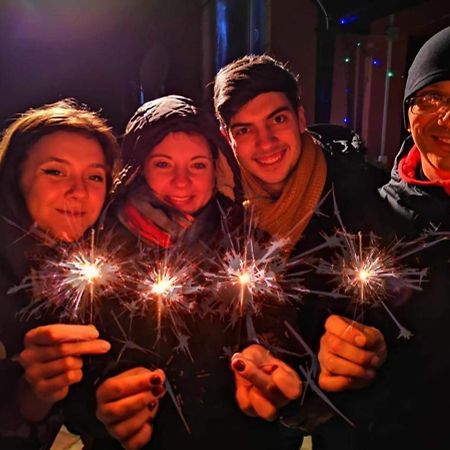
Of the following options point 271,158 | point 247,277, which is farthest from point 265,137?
point 247,277

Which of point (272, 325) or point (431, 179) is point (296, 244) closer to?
point (272, 325)

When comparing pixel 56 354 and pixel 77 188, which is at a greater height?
pixel 77 188

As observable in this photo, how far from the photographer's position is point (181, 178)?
1227 mm

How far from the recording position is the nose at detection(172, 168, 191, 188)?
1.23 metres

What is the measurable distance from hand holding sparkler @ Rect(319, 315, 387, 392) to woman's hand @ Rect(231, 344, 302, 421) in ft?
0.32

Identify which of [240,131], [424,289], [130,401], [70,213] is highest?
[240,131]

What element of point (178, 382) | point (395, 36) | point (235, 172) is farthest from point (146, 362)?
point (395, 36)

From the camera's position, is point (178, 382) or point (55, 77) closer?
point (178, 382)

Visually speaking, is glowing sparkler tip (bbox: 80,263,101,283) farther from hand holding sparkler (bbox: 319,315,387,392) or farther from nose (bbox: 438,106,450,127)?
nose (bbox: 438,106,450,127)

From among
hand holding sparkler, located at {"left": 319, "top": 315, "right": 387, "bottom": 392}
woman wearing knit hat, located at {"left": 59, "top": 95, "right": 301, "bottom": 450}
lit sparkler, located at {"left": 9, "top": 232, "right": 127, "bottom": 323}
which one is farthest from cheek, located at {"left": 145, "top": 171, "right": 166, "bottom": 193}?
hand holding sparkler, located at {"left": 319, "top": 315, "right": 387, "bottom": 392}

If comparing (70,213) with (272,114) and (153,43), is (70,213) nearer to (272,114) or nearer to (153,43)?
(272,114)

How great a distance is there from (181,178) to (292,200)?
33 cm

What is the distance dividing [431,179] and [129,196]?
89 cm

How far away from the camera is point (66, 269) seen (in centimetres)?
125
